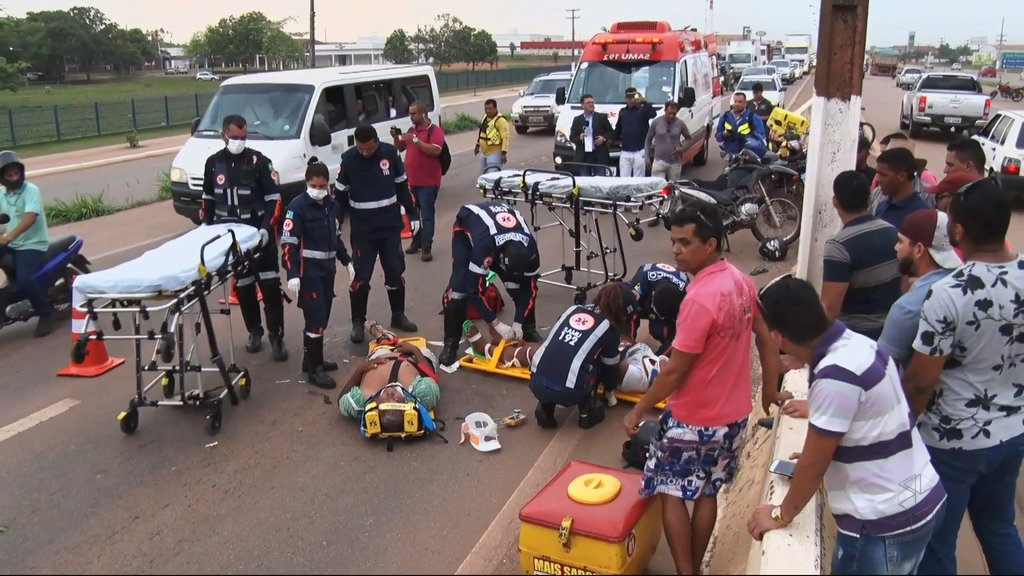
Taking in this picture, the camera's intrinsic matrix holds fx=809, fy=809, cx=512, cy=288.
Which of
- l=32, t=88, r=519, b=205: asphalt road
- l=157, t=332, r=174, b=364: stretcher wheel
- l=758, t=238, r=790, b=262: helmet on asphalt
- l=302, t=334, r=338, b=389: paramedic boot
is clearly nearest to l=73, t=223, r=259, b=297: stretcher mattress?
l=157, t=332, r=174, b=364: stretcher wheel

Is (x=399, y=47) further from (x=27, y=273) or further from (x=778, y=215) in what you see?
(x=27, y=273)

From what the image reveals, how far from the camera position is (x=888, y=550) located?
293cm

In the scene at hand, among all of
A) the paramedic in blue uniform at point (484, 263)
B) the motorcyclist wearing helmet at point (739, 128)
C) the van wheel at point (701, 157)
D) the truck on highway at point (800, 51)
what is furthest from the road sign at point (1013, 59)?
the paramedic in blue uniform at point (484, 263)

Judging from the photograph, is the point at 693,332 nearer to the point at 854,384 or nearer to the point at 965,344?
the point at 854,384

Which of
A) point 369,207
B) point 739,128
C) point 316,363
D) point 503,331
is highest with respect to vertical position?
point 739,128

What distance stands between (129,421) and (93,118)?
2586cm

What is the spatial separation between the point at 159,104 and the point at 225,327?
85.4 feet

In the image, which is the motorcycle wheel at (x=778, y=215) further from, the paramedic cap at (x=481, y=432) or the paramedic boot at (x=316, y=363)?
the paramedic boot at (x=316, y=363)

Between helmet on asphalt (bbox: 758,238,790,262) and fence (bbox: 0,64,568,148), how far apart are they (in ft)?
77.1

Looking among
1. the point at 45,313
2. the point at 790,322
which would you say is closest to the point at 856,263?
the point at 790,322

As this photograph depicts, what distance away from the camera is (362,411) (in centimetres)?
571

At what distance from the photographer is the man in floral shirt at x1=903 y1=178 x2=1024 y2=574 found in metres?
3.07

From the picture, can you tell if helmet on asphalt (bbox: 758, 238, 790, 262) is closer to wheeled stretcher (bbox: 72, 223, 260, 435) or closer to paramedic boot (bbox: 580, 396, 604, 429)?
paramedic boot (bbox: 580, 396, 604, 429)

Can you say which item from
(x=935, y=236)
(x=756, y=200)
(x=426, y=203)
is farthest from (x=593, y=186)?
(x=935, y=236)
